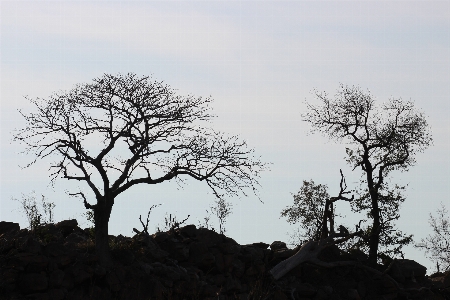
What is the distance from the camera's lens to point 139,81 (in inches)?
1318

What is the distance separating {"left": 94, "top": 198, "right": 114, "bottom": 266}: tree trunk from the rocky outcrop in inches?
16.7

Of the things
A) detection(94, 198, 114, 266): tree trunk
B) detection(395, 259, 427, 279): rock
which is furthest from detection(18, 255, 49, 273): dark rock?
detection(395, 259, 427, 279): rock

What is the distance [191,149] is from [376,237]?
14340mm

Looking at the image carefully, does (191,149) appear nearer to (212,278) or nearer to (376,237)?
(212,278)

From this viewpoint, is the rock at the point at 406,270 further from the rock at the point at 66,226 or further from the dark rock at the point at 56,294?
the dark rock at the point at 56,294

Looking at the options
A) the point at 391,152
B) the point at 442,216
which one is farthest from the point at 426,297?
the point at 442,216

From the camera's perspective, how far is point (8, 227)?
108 ft

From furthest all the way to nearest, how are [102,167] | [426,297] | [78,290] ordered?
[426,297] < [102,167] < [78,290]

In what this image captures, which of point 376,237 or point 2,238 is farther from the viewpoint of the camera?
point 376,237

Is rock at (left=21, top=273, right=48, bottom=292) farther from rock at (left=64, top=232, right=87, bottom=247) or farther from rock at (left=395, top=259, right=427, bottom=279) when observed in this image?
rock at (left=395, top=259, right=427, bottom=279)

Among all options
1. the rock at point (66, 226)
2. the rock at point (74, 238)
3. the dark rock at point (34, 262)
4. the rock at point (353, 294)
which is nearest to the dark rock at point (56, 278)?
the dark rock at point (34, 262)

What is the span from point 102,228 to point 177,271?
12.2 ft

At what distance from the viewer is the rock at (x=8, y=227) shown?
32.6 meters

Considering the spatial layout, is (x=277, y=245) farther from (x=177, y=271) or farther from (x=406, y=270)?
(x=177, y=271)
